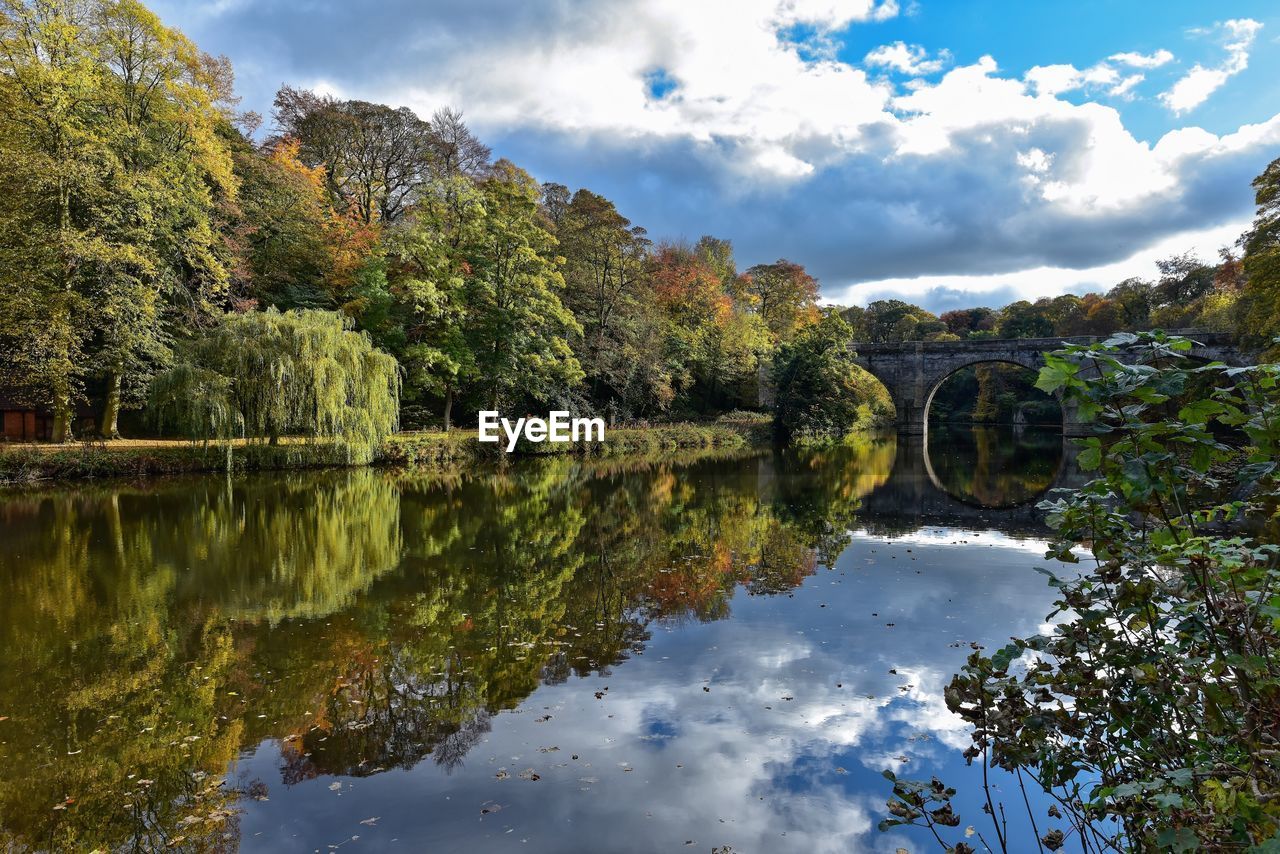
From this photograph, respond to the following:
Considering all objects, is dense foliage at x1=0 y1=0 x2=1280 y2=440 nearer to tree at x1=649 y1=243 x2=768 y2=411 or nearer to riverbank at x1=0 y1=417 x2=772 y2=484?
tree at x1=649 y1=243 x2=768 y2=411

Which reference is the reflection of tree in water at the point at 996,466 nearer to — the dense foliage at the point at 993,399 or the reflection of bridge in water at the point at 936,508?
the reflection of bridge in water at the point at 936,508

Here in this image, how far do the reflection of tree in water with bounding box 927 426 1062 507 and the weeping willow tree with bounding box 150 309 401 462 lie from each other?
1755cm

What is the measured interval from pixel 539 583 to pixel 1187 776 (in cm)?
767

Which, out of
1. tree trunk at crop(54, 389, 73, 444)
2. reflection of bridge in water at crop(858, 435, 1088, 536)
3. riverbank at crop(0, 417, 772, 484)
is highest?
tree trunk at crop(54, 389, 73, 444)

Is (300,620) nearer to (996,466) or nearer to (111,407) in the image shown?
(111,407)

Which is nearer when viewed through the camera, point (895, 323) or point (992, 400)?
point (992, 400)

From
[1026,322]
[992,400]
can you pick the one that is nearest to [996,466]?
[992,400]

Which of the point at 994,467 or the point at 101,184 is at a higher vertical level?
the point at 101,184

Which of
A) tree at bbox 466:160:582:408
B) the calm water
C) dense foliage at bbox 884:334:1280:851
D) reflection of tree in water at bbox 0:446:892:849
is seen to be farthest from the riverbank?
dense foliage at bbox 884:334:1280:851

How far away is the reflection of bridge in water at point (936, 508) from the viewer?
13414 mm

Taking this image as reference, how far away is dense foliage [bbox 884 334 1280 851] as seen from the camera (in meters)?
1.88

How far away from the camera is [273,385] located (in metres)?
19.4

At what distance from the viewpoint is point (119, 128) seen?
20688 millimetres

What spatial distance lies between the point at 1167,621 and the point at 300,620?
300 inches
